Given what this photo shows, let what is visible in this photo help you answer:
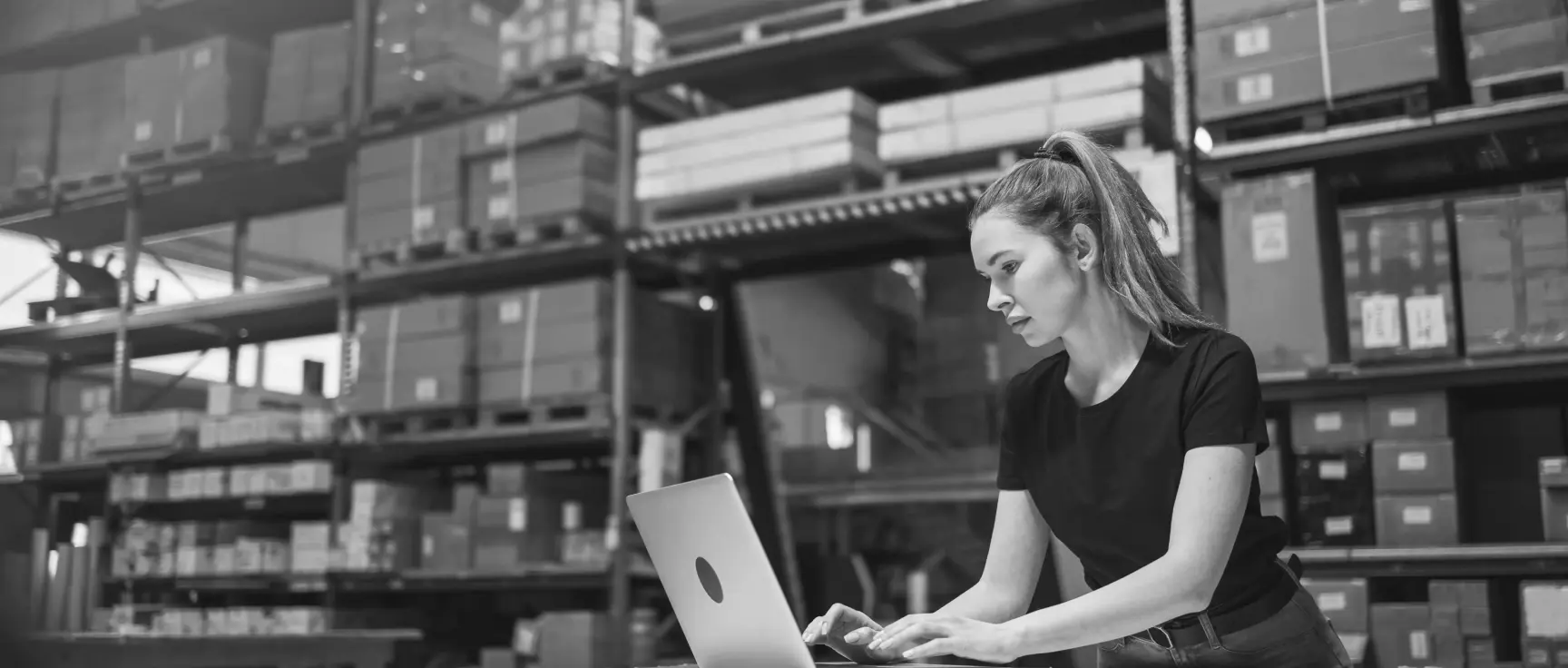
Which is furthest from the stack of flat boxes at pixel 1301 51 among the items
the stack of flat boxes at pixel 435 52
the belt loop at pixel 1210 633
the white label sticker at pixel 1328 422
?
the stack of flat boxes at pixel 435 52

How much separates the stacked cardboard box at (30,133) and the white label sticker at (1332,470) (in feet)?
26.1

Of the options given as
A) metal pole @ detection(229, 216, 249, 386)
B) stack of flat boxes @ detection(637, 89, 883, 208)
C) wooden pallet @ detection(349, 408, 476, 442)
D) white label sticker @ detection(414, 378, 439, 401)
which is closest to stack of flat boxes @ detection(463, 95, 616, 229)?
stack of flat boxes @ detection(637, 89, 883, 208)

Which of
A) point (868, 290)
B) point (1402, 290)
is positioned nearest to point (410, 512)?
point (868, 290)

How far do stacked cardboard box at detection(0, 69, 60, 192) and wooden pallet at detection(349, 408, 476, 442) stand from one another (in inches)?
129

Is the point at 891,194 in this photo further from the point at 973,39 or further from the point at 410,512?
the point at 410,512

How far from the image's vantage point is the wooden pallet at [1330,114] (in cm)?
479

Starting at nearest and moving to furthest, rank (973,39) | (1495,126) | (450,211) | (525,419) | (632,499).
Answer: (632,499) < (1495,126) < (973,39) < (450,211) < (525,419)

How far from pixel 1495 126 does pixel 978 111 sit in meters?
1.96

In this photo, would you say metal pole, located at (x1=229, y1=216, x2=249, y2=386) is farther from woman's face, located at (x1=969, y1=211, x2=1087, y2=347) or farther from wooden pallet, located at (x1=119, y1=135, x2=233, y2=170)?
woman's face, located at (x1=969, y1=211, x2=1087, y2=347)

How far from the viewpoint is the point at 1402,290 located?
4.74 m

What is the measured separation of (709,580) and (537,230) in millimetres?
5106

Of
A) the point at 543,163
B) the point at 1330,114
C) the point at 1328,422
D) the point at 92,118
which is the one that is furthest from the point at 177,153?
the point at 1328,422

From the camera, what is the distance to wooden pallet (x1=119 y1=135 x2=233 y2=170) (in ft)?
26.5

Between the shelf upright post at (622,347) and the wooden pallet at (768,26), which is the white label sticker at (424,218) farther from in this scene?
the wooden pallet at (768,26)
